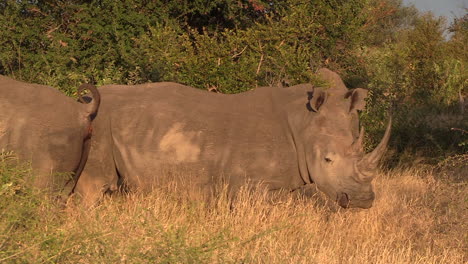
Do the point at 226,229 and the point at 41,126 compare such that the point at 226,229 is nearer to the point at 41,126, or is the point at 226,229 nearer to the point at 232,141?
the point at 232,141

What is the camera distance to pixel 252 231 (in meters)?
6.08

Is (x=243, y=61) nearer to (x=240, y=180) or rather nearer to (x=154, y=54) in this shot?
(x=154, y=54)

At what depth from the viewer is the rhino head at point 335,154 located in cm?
736

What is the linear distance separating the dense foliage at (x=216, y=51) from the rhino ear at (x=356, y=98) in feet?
8.38

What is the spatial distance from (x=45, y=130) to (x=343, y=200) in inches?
124

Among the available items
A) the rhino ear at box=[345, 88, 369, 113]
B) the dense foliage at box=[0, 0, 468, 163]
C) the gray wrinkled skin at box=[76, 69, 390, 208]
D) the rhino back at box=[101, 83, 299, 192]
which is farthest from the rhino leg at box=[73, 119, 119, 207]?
the dense foliage at box=[0, 0, 468, 163]

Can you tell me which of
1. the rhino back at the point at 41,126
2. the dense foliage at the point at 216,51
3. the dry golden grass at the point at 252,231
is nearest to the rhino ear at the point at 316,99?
the dry golden grass at the point at 252,231

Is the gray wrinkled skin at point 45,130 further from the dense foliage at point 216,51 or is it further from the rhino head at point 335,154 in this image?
the dense foliage at point 216,51

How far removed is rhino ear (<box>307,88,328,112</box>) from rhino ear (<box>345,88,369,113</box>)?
305 millimetres

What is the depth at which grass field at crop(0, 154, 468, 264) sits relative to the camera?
182 inches

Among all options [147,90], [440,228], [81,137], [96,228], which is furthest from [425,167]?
[96,228]

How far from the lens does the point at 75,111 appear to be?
22.0ft

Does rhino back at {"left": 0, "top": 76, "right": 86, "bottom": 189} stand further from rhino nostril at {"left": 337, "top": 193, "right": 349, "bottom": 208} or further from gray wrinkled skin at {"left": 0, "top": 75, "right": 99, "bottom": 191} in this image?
rhino nostril at {"left": 337, "top": 193, "right": 349, "bottom": 208}

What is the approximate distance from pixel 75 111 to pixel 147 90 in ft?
3.80
